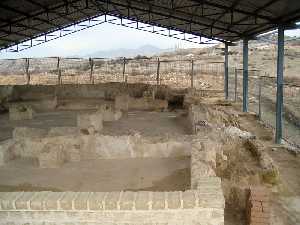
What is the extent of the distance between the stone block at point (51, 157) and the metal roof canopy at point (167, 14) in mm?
8218

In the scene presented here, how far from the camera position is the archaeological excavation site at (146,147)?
464 cm

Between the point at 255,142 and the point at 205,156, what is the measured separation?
4582 millimetres

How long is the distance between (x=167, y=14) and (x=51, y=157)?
1459 cm

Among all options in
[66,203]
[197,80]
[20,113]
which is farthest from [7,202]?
[197,80]

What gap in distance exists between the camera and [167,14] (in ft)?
68.3

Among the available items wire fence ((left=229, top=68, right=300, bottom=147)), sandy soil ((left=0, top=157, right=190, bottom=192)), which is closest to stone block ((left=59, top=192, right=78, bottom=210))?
sandy soil ((left=0, top=157, right=190, bottom=192))

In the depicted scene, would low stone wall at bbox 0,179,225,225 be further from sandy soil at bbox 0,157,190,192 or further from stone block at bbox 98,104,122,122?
stone block at bbox 98,104,122,122

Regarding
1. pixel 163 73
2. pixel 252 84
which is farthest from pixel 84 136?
pixel 163 73

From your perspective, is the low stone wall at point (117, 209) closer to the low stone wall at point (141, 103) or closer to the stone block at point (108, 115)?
the stone block at point (108, 115)

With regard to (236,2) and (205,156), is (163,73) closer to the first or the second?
(236,2)

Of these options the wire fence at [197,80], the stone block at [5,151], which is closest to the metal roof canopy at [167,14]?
the wire fence at [197,80]

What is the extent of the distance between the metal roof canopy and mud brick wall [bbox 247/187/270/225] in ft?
21.8

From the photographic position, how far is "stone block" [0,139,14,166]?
8227 millimetres

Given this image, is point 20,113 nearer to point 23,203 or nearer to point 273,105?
point 23,203
